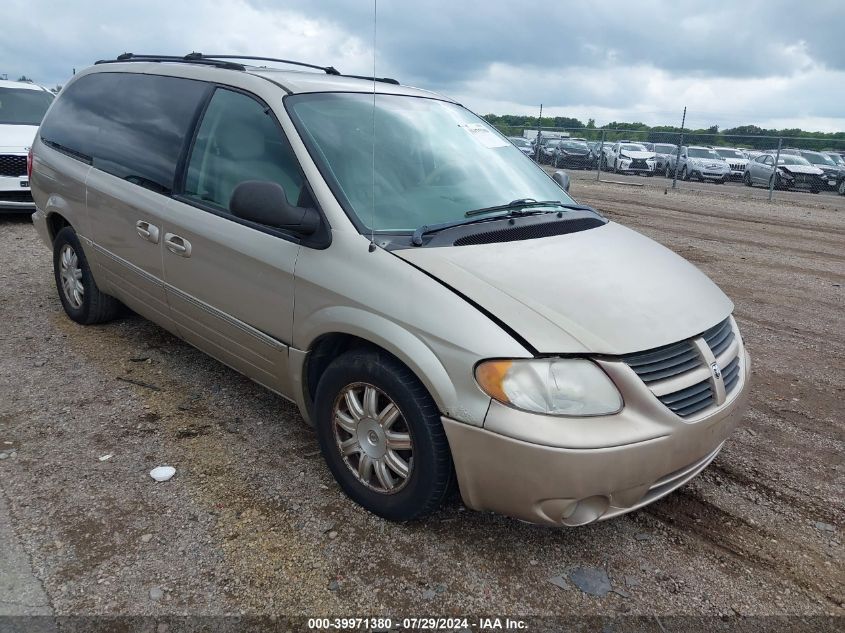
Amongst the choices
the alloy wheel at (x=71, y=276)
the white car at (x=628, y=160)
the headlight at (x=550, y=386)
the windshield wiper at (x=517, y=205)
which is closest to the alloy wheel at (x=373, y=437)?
the headlight at (x=550, y=386)

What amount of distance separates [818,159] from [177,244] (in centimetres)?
2291

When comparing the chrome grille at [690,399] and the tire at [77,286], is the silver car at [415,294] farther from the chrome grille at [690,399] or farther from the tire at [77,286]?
the tire at [77,286]

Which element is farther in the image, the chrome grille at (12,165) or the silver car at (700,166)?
the silver car at (700,166)

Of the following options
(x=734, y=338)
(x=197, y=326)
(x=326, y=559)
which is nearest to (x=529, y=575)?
(x=326, y=559)

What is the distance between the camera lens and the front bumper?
2387 mm

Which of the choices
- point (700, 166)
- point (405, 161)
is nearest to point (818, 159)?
point (700, 166)

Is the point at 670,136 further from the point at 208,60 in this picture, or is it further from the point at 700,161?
the point at 208,60

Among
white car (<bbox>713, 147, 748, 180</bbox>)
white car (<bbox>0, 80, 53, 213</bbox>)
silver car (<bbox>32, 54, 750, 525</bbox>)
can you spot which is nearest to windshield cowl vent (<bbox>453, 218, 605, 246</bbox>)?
silver car (<bbox>32, 54, 750, 525</bbox>)

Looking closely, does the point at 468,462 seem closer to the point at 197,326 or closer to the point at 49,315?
the point at 197,326

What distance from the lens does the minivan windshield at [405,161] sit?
123 inches

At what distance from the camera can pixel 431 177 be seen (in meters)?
3.39

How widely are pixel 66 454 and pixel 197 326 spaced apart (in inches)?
35.5

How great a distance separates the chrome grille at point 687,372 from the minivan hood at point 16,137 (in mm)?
9137

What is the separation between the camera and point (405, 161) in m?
3.39
